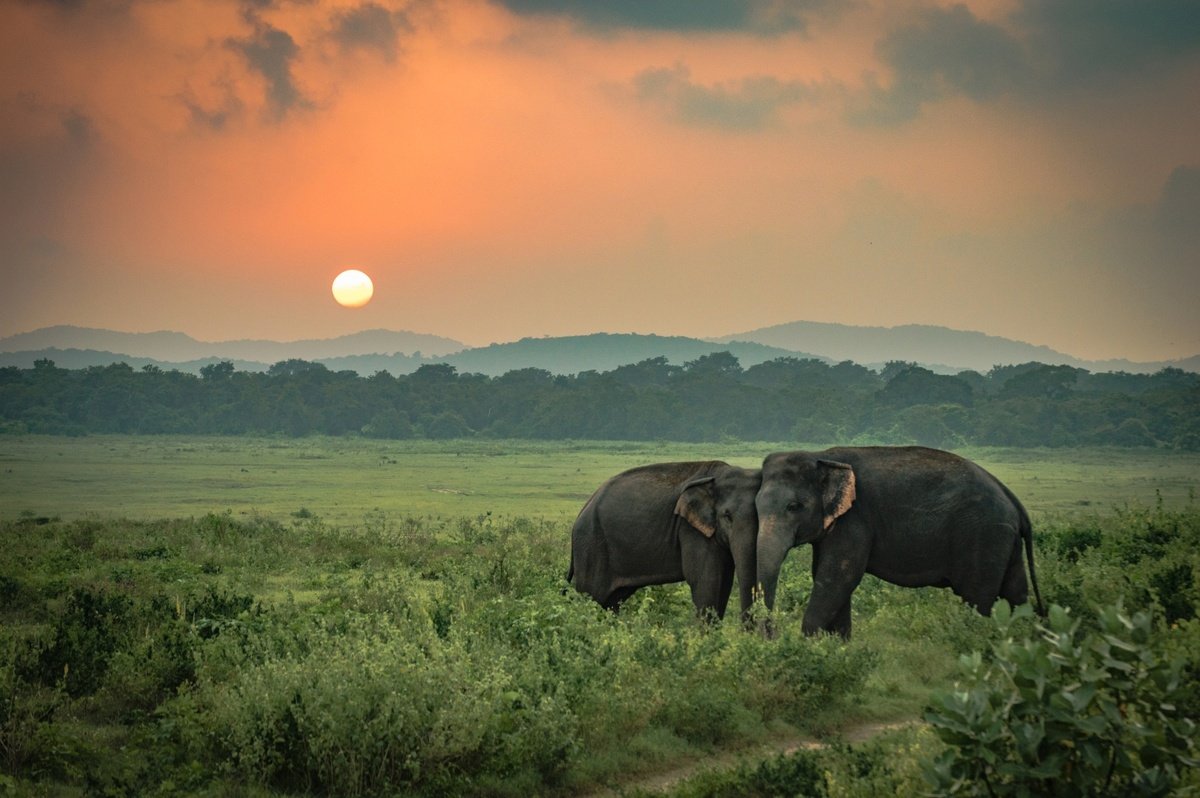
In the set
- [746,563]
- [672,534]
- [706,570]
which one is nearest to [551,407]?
[672,534]

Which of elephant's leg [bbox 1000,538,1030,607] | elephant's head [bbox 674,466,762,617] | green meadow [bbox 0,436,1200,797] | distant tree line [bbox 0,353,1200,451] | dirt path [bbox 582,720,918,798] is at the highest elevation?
distant tree line [bbox 0,353,1200,451]

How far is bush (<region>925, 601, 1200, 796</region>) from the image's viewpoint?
223 inches

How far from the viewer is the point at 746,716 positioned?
10164 mm

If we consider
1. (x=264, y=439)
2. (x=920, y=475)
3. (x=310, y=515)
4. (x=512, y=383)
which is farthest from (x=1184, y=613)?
(x=512, y=383)

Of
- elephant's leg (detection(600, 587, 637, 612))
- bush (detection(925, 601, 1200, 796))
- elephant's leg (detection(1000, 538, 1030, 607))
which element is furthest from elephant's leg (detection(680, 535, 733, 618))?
bush (detection(925, 601, 1200, 796))

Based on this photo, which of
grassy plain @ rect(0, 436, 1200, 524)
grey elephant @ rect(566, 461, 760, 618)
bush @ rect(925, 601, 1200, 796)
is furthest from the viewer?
grassy plain @ rect(0, 436, 1200, 524)

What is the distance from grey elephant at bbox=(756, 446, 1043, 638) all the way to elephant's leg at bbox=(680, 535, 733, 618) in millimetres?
951

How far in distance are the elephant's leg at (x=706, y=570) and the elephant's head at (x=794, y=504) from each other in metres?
0.93

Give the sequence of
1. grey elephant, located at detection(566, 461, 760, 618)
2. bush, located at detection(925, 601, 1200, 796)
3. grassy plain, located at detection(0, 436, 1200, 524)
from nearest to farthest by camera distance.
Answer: bush, located at detection(925, 601, 1200, 796) → grey elephant, located at detection(566, 461, 760, 618) → grassy plain, located at detection(0, 436, 1200, 524)

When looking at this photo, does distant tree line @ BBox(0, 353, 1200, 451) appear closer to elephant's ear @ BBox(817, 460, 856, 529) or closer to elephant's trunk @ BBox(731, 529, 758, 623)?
elephant's ear @ BBox(817, 460, 856, 529)

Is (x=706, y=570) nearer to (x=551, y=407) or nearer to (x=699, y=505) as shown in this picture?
(x=699, y=505)

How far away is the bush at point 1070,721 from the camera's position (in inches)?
223

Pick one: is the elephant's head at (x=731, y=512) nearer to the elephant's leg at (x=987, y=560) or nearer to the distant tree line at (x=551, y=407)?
the elephant's leg at (x=987, y=560)

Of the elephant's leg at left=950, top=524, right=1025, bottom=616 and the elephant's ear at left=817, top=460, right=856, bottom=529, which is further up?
the elephant's ear at left=817, top=460, right=856, bottom=529
